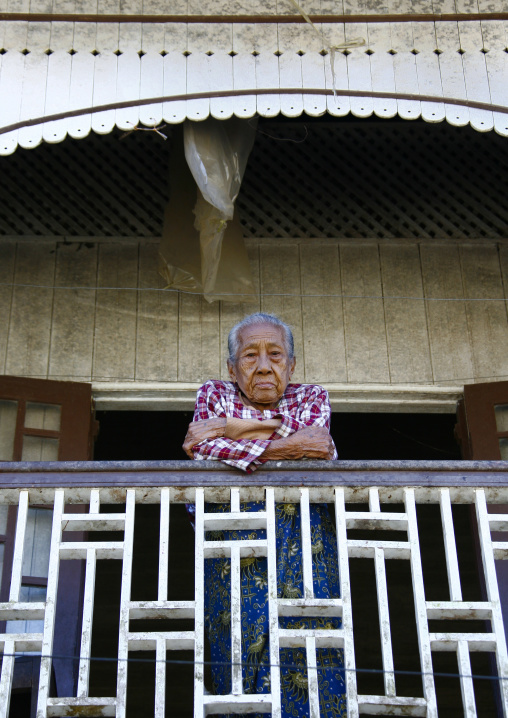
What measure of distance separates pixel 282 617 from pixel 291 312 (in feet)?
8.64

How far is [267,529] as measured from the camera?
11.7 ft

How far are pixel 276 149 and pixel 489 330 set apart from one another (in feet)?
5.76

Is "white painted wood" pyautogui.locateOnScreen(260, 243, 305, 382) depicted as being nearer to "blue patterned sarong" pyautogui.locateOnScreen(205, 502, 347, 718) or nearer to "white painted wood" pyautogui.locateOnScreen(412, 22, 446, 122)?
"white painted wood" pyautogui.locateOnScreen(412, 22, 446, 122)

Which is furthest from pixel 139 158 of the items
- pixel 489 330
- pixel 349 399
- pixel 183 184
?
pixel 489 330

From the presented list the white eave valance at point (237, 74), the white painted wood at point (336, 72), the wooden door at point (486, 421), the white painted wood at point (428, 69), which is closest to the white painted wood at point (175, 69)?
the white eave valance at point (237, 74)

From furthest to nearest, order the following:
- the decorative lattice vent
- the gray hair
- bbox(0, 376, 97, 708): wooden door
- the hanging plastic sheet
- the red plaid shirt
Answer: the decorative lattice vent < the hanging plastic sheet < bbox(0, 376, 97, 708): wooden door < the gray hair < the red plaid shirt

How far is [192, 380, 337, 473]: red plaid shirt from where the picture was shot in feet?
12.1

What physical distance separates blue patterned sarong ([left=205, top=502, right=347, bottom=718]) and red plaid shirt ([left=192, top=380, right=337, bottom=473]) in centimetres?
26

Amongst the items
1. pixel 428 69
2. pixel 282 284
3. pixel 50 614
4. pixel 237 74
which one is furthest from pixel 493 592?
pixel 282 284

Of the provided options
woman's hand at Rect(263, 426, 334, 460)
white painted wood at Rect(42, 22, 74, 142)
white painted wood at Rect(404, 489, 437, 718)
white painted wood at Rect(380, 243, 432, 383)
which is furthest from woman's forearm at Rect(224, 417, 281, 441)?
white painted wood at Rect(380, 243, 432, 383)

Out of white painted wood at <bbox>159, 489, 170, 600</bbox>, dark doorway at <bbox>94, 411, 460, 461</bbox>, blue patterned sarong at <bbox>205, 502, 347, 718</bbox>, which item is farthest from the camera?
dark doorway at <bbox>94, 411, 460, 461</bbox>

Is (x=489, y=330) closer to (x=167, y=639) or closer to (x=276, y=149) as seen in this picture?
(x=276, y=149)

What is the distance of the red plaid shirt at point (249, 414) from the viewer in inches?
145

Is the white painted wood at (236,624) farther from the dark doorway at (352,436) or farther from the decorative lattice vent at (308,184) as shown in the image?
the dark doorway at (352,436)
